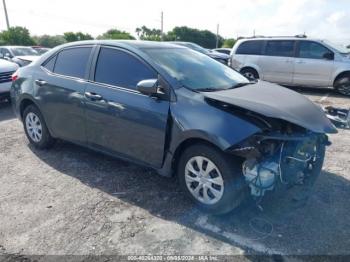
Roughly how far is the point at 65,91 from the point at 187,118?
199cm

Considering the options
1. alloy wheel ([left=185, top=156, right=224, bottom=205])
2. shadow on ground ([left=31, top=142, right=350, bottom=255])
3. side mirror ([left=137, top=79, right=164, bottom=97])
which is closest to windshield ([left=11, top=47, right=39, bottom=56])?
shadow on ground ([left=31, top=142, right=350, bottom=255])

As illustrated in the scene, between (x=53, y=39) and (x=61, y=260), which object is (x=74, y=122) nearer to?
(x=61, y=260)

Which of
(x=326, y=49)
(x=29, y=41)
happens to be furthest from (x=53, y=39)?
(x=326, y=49)

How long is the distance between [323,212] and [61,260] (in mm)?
2560

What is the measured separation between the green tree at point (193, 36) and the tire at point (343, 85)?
5424 centimetres

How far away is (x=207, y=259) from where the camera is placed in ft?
8.71

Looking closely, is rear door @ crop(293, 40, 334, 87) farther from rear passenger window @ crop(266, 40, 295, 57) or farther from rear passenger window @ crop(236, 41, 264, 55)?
rear passenger window @ crop(236, 41, 264, 55)

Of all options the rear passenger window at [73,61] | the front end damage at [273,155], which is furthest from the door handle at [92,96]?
the front end damage at [273,155]

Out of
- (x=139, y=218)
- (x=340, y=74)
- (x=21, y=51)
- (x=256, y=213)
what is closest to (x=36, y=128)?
(x=139, y=218)

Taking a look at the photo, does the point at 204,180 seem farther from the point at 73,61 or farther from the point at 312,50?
the point at 312,50

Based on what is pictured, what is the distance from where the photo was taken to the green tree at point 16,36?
115 ft

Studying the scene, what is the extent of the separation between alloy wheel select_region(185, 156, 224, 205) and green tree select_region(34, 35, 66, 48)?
140 ft

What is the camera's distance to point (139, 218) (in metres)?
3.25

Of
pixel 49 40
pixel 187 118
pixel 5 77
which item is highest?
pixel 187 118
